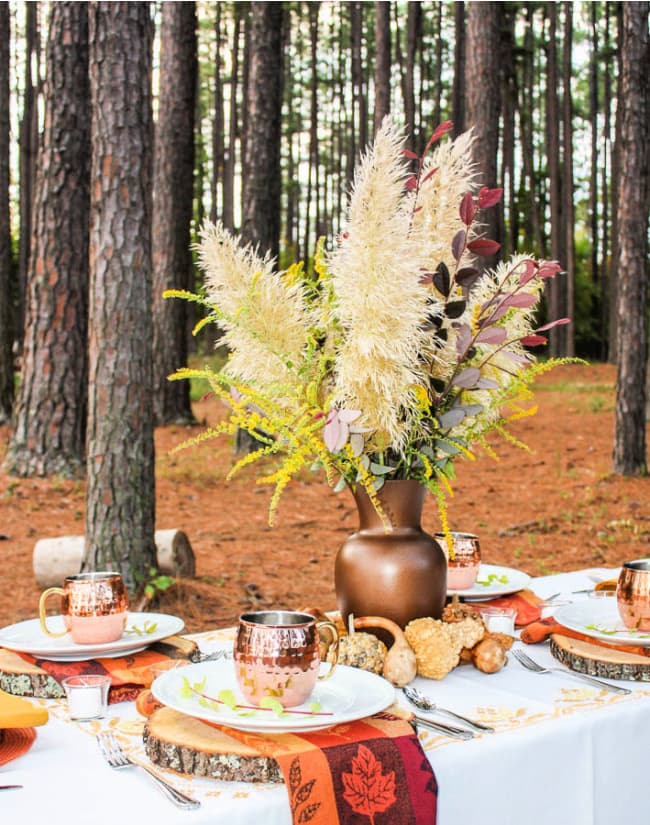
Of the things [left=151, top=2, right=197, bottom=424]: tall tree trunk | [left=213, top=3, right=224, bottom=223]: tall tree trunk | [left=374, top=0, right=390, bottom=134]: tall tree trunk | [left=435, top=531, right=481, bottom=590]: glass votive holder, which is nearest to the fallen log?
[left=435, top=531, right=481, bottom=590]: glass votive holder

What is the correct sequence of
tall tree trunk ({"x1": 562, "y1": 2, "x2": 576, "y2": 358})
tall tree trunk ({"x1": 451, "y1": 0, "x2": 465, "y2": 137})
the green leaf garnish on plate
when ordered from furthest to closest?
tall tree trunk ({"x1": 451, "y1": 0, "x2": 465, "y2": 137}) < tall tree trunk ({"x1": 562, "y1": 2, "x2": 576, "y2": 358}) < the green leaf garnish on plate

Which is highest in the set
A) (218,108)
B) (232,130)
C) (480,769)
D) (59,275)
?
(218,108)

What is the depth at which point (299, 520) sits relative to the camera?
25.4 ft

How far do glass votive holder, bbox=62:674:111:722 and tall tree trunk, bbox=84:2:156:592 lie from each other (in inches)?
123

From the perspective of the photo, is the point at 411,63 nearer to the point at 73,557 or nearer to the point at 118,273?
the point at 118,273

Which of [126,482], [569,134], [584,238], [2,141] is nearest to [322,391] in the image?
[126,482]

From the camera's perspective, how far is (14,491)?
767cm

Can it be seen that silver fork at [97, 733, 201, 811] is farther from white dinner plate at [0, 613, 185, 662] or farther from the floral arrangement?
the floral arrangement

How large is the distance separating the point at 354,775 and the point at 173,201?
1046cm

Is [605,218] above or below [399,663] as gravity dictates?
above

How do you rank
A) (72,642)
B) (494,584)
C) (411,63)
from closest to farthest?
(72,642) → (494,584) → (411,63)

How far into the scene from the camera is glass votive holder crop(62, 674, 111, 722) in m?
1.50

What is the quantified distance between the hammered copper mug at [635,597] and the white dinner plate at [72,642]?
3.02 feet

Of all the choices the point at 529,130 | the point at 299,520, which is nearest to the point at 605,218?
the point at 529,130
